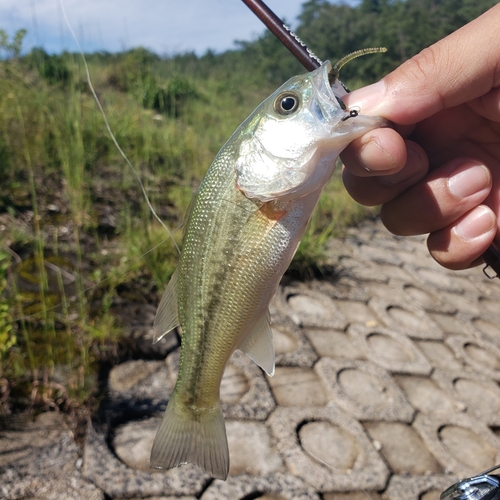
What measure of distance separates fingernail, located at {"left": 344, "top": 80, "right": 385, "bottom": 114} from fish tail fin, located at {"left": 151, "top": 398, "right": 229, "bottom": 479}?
1.12m

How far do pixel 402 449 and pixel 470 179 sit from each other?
5.16 feet

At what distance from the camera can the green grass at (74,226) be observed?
2.13 meters

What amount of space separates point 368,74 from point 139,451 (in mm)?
24049

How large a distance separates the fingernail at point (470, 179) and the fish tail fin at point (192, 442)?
50.0 inches

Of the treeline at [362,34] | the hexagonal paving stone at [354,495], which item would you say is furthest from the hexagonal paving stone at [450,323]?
the treeline at [362,34]

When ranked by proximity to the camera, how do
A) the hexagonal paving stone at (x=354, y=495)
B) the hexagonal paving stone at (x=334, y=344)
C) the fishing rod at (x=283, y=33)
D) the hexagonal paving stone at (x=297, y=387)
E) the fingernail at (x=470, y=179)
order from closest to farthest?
the fishing rod at (x=283, y=33), the fingernail at (x=470, y=179), the hexagonal paving stone at (x=354, y=495), the hexagonal paving stone at (x=297, y=387), the hexagonal paving stone at (x=334, y=344)

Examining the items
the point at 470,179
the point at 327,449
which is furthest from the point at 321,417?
the point at 470,179

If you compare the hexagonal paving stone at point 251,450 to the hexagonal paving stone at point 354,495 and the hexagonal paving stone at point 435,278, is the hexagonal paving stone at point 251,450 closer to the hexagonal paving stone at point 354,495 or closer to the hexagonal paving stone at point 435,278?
the hexagonal paving stone at point 354,495

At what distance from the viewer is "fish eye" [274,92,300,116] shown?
1243 mm

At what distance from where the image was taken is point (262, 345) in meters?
1.36

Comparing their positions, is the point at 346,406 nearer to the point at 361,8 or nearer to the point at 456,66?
the point at 456,66

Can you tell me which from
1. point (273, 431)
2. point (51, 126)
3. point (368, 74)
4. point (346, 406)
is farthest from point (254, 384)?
point (368, 74)

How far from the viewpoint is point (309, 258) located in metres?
3.79

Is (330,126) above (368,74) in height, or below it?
below
